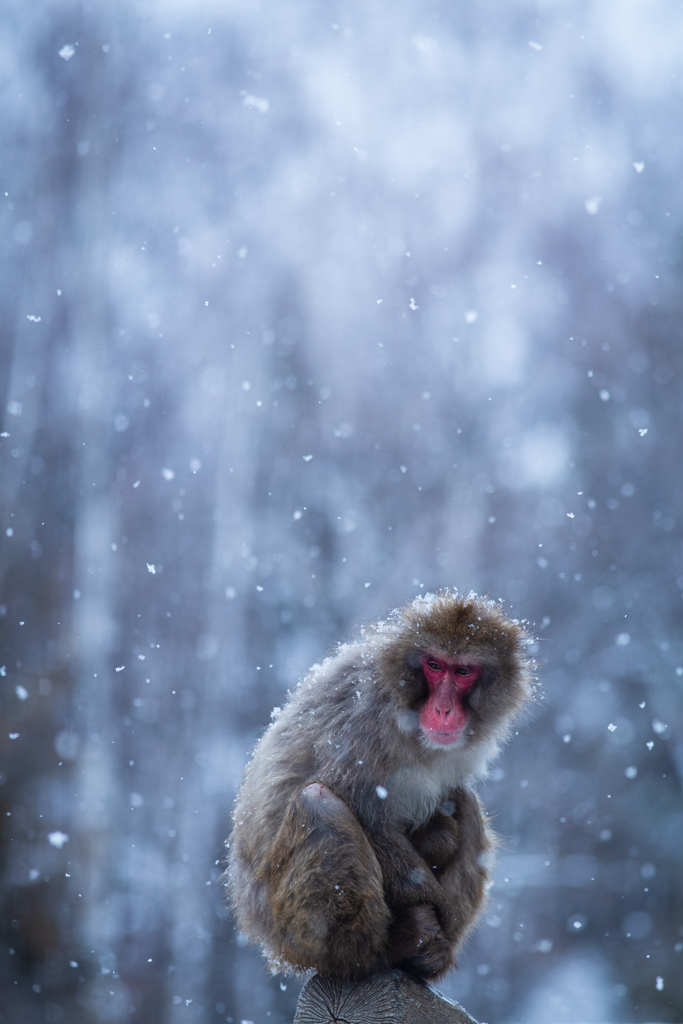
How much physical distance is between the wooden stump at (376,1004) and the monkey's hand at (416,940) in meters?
0.10

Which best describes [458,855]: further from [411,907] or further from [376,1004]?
[376,1004]

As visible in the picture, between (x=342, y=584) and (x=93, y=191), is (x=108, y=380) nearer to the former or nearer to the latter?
(x=93, y=191)

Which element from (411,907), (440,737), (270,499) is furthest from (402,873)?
(270,499)

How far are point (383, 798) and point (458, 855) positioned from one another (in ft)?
1.11

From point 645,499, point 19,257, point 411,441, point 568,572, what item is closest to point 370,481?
point 411,441

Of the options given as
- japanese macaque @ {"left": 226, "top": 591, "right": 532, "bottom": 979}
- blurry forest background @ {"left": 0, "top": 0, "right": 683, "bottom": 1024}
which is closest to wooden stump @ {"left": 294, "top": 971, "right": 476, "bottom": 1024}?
japanese macaque @ {"left": 226, "top": 591, "right": 532, "bottom": 979}

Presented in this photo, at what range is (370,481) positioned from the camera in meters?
6.19

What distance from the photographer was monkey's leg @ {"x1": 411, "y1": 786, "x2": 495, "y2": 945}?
2033mm

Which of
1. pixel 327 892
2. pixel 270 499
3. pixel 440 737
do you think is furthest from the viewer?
pixel 270 499

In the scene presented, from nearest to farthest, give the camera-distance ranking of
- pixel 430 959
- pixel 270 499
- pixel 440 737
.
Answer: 1. pixel 430 959
2. pixel 440 737
3. pixel 270 499

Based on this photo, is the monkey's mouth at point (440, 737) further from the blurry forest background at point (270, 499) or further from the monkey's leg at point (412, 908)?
the blurry forest background at point (270, 499)

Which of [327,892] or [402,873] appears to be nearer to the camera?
[327,892]

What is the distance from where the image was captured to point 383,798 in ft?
6.23

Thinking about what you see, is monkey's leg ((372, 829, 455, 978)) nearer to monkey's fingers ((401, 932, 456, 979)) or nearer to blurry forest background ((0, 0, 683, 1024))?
monkey's fingers ((401, 932, 456, 979))
